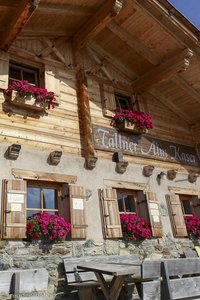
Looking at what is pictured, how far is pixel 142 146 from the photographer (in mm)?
8375

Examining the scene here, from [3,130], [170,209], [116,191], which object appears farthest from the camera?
[170,209]

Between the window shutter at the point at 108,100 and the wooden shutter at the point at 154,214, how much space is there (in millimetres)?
2352

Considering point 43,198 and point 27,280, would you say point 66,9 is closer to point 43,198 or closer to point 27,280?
point 43,198

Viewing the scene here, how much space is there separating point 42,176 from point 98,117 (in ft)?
8.31

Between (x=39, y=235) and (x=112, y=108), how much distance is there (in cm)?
408

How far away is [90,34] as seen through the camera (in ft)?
25.7

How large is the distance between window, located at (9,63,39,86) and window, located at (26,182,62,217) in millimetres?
2677

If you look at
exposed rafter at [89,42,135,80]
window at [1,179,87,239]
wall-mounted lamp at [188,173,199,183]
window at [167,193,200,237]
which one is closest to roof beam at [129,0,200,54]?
exposed rafter at [89,42,135,80]

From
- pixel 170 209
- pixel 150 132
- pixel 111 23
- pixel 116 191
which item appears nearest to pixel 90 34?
pixel 111 23

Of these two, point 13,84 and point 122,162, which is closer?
point 13,84

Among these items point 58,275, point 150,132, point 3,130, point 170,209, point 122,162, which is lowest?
point 58,275

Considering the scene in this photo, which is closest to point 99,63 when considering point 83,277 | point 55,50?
point 55,50

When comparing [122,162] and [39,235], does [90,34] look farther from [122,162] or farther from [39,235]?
[39,235]

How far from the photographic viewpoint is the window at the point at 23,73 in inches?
288
